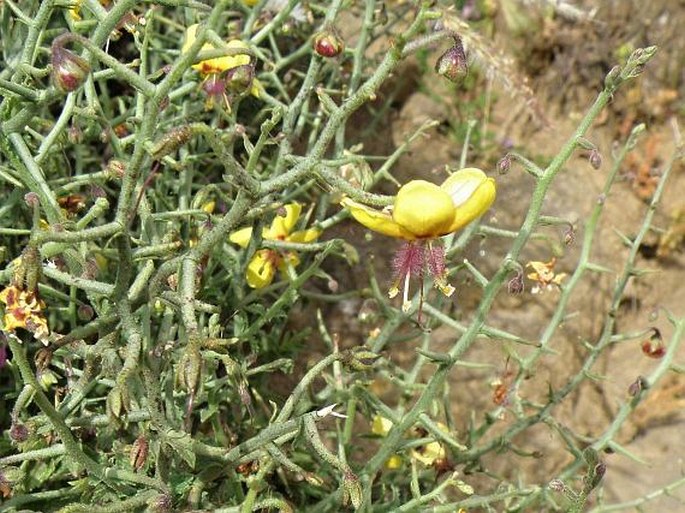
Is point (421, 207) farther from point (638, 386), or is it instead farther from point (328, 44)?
point (638, 386)

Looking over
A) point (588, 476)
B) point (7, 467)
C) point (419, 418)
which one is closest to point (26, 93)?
point (7, 467)

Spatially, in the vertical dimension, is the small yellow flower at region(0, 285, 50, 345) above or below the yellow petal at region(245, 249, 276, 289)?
above

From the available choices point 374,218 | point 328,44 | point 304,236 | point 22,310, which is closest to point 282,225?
point 304,236

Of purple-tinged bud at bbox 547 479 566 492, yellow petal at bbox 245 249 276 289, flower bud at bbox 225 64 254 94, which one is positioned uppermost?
flower bud at bbox 225 64 254 94

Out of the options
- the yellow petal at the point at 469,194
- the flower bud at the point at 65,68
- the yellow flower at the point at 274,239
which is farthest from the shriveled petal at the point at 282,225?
the flower bud at the point at 65,68

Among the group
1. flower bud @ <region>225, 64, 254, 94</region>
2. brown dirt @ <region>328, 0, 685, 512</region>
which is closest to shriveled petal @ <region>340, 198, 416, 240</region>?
flower bud @ <region>225, 64, 254, 94</region>

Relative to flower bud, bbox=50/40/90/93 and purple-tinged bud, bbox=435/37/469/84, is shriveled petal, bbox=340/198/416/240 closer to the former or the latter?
purple-tinged bud, bbox=435/37/469/84

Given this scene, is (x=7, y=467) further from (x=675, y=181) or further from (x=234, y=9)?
(x=675, y=181)
